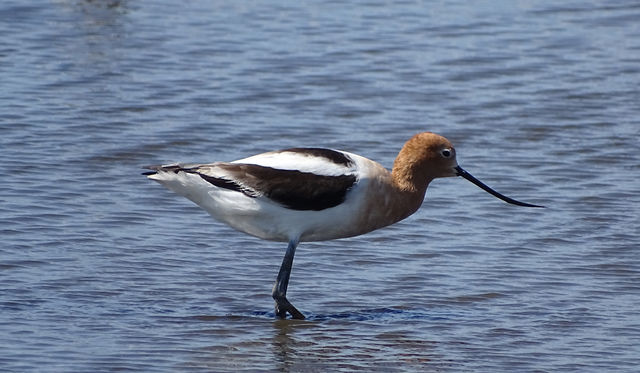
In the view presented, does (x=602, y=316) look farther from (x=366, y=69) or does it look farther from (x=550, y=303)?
(x=366, y=69)

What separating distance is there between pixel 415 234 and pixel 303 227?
1.94 meters

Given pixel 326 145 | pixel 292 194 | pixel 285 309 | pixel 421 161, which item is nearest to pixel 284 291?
pixel 285 309

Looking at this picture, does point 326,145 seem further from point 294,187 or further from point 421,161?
point 294,187

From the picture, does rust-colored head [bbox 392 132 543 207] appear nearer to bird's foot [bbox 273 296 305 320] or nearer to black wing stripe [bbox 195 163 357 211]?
black wing stripe [bbox 195 163 357 211]

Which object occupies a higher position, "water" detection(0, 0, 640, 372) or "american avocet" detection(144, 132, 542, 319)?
"american avocet" detection(144, 132, 542, 319)

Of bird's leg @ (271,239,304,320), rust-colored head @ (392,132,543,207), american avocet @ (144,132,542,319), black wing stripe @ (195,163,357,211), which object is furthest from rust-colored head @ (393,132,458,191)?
bird's leg @ (271,239,304,320)

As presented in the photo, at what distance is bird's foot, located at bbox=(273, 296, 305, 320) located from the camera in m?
7.66

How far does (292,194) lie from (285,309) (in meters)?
0.66

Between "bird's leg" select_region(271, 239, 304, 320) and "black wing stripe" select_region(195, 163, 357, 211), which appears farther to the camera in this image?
"bird's leg" select_region(271, 239, 304, 320)

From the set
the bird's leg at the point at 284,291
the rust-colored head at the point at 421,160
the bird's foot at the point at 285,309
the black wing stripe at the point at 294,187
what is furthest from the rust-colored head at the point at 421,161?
the bird's foot at the point at 285,309

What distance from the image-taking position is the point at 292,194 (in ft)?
24.8

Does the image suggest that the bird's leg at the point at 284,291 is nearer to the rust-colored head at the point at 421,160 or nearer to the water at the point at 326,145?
the water at the point at 326,145

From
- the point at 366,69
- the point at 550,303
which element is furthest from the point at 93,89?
the point at 550,303

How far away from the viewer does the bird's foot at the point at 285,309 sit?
25.1 feet
